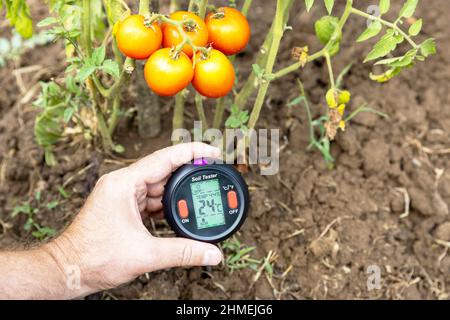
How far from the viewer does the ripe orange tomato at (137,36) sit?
1.61 meters

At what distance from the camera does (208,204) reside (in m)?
1.88

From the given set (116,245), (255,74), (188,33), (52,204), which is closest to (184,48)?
(188,33)

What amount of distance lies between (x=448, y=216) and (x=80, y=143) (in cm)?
146

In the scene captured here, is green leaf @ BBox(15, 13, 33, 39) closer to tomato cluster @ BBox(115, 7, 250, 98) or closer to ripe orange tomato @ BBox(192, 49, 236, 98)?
tomato cluster @ BBox(115, 7, 250, 98)

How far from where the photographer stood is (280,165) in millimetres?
2371

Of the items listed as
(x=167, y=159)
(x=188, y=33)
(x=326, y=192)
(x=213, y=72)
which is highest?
(x=188, y=33)

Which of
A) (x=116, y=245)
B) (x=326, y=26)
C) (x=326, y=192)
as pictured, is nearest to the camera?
(x=116, y=245)

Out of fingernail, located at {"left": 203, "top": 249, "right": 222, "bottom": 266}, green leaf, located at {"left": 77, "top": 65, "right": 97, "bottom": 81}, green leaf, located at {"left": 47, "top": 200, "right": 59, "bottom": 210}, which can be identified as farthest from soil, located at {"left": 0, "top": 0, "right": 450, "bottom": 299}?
green leaf, located at {"left": 77, "top": 65, "right": 97, "bottom": 81}

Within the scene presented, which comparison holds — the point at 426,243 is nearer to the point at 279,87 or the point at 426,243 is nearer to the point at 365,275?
the point at 365,275

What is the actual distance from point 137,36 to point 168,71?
0.13 meters

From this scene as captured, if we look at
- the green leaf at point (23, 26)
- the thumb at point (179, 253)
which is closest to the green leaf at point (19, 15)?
the green leaf at point (23, 26)

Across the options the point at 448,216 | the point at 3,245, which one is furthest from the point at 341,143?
the point at 3,245

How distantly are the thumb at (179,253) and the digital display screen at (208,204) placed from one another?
96 millimetres

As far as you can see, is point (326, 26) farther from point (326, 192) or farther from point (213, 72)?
point (326, 192)
